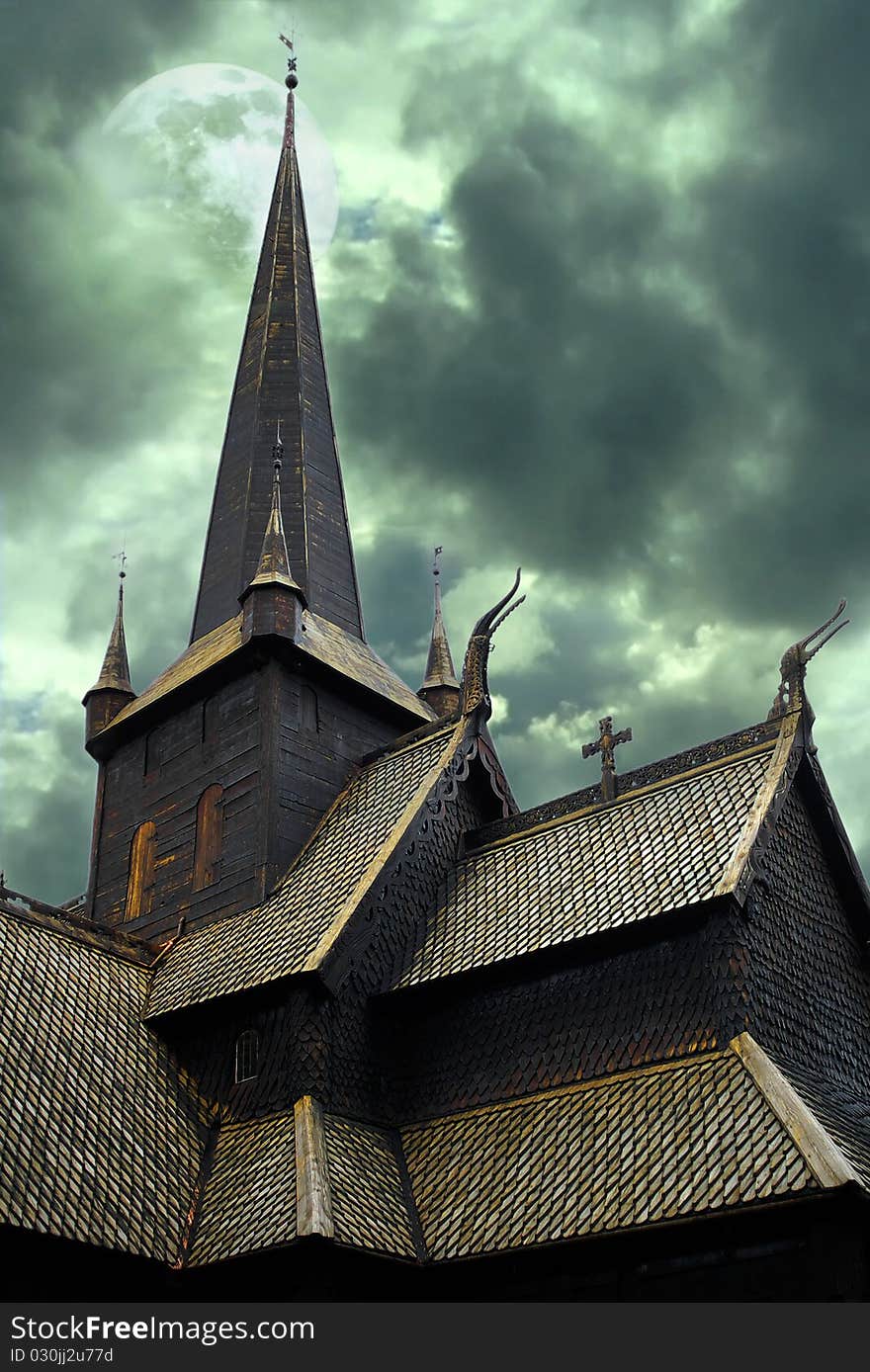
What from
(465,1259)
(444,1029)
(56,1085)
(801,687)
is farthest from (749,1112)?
(56,1085)

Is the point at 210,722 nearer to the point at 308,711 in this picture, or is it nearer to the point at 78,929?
the point at 308,711

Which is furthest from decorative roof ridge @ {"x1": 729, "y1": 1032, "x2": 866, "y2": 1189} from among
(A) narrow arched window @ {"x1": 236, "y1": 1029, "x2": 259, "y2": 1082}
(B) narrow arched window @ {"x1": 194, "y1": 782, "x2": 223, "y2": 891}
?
(B) narrow arched window @ {"x1": 194, "y1": 782, "x2": 223, "y2": 891}

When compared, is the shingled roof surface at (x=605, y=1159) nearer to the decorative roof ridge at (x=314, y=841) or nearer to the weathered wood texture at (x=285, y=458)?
the decorative roof ridge at (x=314, y=841)

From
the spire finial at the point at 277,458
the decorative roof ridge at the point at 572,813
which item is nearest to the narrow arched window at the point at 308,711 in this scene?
the decorative roof ridge at the point at 572,813

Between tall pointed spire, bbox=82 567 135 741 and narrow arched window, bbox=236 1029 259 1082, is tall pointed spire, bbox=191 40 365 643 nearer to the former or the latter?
tall pointed spire, bbox=82 567 135 741

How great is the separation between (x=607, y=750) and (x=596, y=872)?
8.58 feet

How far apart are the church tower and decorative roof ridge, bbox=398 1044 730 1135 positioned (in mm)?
5593

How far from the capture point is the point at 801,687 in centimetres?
2020

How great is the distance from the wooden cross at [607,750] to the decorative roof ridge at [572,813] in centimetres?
17

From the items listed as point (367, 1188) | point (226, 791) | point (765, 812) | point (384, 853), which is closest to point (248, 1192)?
point (367, 1188)

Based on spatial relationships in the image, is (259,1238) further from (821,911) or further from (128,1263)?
(821,911)

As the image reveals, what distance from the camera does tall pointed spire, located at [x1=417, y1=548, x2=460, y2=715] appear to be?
32.0 meters

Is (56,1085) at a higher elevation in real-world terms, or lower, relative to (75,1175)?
higher
